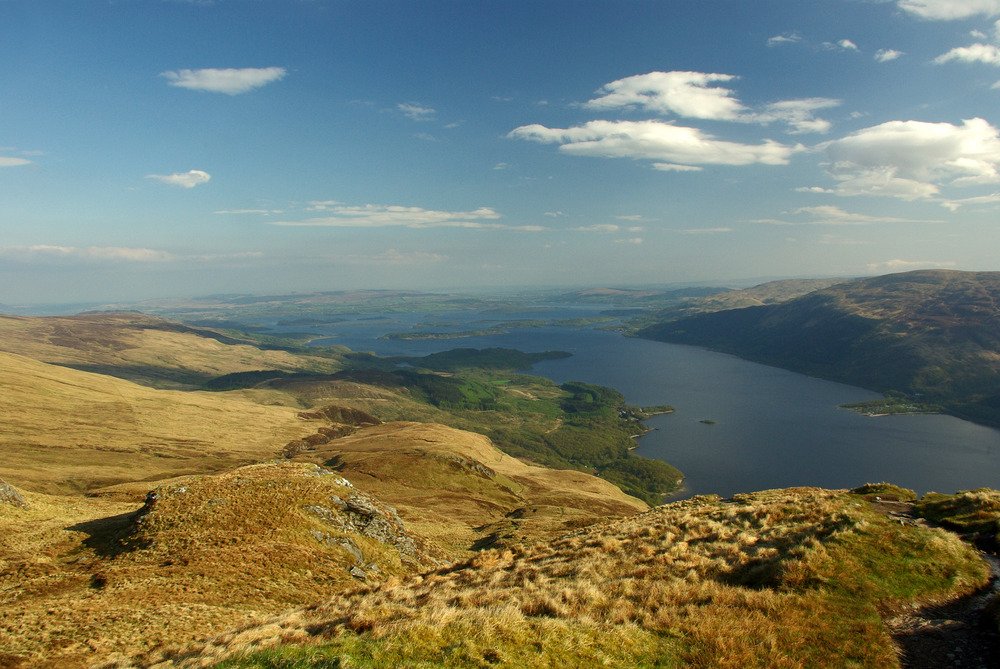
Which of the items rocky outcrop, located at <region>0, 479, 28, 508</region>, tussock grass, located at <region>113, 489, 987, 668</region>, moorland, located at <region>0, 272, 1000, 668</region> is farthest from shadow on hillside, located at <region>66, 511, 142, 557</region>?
tussock grass, located at <region>113, 489, 987, 668</region>

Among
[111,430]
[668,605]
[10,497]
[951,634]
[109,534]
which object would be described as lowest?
[111,430]

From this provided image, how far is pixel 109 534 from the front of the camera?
30344 mm

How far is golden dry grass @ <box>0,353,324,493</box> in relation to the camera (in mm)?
76938

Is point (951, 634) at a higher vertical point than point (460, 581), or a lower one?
higher

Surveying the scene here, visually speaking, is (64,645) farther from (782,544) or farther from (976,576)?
(976,576)

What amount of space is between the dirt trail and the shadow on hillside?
3787cm

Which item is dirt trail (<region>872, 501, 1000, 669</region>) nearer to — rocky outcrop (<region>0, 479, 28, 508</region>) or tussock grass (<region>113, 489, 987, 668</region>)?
tussock grass (<region>113, 489, 987, 668</region>)

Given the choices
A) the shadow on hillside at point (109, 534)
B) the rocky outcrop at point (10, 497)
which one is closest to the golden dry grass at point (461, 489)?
the shadow on hillside at point (109, 534)

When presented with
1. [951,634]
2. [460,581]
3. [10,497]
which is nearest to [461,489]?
[10,497]

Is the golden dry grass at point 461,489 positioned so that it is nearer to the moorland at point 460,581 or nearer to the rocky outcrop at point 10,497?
the moorland at point 460,581

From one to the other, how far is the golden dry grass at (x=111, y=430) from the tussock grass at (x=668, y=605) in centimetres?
7270

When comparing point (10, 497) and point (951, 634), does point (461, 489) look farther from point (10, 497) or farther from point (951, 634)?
point (951, 634)

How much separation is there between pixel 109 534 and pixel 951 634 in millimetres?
44006

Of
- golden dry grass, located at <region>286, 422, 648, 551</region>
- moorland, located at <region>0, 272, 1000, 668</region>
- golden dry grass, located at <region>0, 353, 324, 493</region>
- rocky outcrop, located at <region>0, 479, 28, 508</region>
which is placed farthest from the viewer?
golden dry grass, located at <region>0, 353, 324, 493</region>
